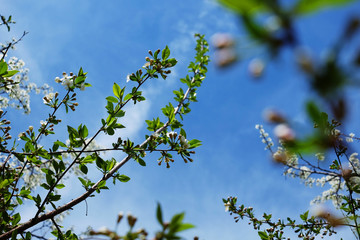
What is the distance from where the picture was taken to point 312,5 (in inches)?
16.1

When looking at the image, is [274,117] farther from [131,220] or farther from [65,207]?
[65,207]

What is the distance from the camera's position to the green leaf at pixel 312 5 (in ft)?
1.31

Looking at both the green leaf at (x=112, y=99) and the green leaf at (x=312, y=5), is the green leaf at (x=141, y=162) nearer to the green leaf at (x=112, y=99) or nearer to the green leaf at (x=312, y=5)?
the green leaf at (x=112, y=99)

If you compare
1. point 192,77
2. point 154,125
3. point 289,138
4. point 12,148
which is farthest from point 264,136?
point 289,138

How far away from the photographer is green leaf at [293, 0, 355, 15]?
40 centimetres

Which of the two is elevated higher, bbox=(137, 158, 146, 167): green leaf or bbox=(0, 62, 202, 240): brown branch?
bbox=(137, 158, 146, 167): green leaf

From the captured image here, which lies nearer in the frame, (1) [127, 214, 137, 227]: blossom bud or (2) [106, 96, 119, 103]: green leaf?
(1) [127, 214, 137, 227]: blossom bud

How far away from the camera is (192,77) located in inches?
181

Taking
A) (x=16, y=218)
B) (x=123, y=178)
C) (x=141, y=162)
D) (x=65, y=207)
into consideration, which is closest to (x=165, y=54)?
(x=141, y=162)

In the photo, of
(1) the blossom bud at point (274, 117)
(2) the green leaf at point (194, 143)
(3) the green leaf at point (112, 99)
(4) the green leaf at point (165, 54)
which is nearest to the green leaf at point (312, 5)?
(1) the blossom bud at point (274, 117)

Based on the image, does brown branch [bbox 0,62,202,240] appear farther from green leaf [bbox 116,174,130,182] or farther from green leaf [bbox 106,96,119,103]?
green leaf [bbox 106,96,119,103]

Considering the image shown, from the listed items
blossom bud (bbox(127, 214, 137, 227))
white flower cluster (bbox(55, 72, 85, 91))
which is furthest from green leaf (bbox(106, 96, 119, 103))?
blossom bud (bbox(127, 214, 137, 227))

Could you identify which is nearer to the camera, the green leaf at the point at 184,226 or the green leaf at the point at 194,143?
the green leaf at the point at 184,226

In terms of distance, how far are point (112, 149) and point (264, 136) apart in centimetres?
307
